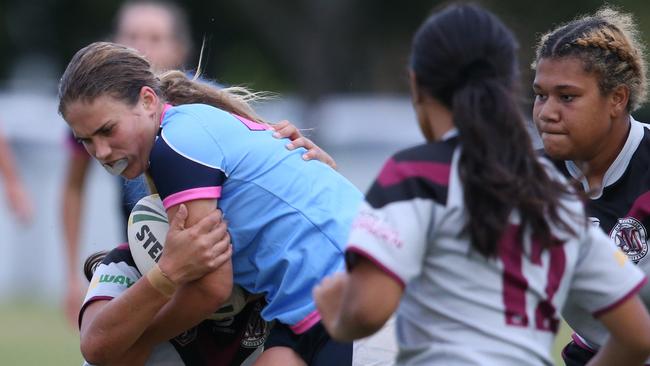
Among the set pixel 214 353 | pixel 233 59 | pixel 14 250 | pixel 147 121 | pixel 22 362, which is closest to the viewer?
pixel 147 121

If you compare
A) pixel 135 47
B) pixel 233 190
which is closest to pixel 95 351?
pixel 233 190

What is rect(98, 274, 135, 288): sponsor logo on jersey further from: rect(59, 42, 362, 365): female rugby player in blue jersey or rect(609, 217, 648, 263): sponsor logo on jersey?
rect(609, 217, 648, 263): sponsor logo on jersey

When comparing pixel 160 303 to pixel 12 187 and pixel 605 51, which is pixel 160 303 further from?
pixel 12 187

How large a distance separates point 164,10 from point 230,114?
319 cm

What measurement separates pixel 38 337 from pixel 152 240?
20.9 ft

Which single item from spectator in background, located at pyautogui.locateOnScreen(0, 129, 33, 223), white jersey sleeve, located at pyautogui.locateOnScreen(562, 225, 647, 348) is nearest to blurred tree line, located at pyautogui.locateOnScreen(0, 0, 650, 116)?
spectator in background, located at pyautogui.locateOnScreen(0, 129, 33, 223)

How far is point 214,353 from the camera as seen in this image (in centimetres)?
436

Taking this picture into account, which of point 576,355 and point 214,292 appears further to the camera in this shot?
point 576,355

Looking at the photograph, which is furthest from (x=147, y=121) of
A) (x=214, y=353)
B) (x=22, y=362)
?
(x=22, y=362)

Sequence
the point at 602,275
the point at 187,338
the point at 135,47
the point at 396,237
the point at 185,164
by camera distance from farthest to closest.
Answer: the point at 135,47 → the point at 187,338 → the point at 185,164 → the point at 602,275 → the point at 396,237

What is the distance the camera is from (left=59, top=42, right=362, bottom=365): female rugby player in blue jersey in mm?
3779

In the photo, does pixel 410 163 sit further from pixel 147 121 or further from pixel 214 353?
pixel 214 353

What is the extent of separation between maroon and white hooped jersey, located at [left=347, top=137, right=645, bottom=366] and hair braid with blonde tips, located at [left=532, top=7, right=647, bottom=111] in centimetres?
101

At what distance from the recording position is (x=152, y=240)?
4.15m
